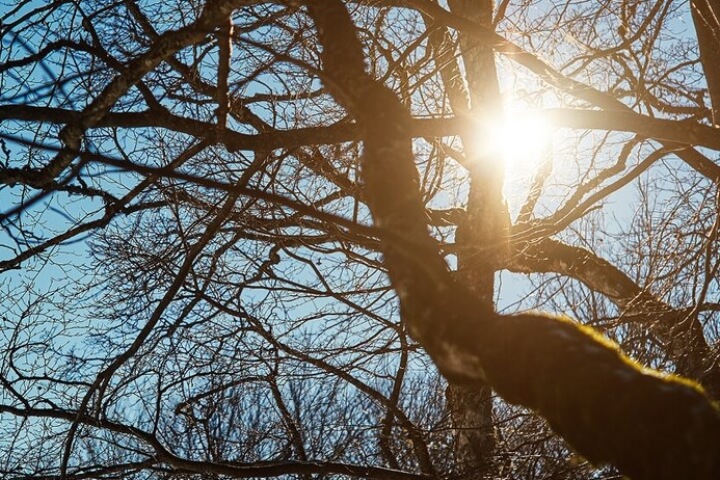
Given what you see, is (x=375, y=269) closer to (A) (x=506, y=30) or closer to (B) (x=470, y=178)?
(B) (x=470, y=178)

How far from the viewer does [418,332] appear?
209 cm

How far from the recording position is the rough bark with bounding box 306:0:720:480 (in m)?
1.60

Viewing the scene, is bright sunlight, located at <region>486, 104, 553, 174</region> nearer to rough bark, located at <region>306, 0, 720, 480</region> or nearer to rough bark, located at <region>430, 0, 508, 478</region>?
rough bark, located at <region>430, 0, 508, 478</region>

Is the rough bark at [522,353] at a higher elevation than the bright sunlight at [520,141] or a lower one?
lower

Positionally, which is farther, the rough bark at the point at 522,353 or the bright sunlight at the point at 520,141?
the bright sunlight at the point at 520,141

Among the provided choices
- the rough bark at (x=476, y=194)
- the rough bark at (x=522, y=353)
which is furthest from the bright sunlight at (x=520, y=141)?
the rough bark at (x=522, y=353)

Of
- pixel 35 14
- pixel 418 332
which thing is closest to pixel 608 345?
pixel 418 332

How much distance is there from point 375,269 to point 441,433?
1.75 m

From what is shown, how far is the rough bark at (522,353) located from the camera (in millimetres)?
1598

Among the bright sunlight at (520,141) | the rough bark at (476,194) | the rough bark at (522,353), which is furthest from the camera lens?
the bright sunlight at (520,141)

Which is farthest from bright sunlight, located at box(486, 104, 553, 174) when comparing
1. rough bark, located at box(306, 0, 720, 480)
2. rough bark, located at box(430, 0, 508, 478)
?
rough bark, located at box(306, 0, 720, 480)

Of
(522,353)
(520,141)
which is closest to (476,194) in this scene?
(520,141)

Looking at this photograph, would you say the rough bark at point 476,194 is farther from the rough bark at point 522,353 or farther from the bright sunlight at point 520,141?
the rough bark at point 522,353

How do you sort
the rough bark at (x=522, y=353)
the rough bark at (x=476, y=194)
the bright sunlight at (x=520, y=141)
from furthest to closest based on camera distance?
1. the bright sunlight at (x=520, y=141)
2. the rough bark at (x=476, y=194)
3. the rough bark at (x=522, y=353)
